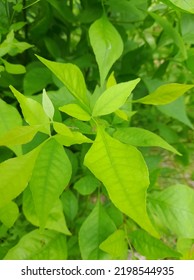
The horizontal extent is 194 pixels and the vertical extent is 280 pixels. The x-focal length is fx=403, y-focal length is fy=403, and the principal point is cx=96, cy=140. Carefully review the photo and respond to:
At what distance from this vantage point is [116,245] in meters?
0.50

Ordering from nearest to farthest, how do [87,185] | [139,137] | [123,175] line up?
1. [123,175]
2. [139,137]
3. [87,185]

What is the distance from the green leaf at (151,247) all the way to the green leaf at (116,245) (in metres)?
0.02

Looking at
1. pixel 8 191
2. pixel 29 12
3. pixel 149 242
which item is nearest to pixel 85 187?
pixel 149 242

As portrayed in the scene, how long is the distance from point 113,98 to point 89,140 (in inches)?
2.0

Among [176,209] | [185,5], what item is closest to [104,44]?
[185,5]

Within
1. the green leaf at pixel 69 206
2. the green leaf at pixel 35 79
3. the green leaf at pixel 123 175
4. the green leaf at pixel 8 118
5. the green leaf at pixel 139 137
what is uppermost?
the green leaf at pixel 123 175

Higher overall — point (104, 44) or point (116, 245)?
point (104, 44)

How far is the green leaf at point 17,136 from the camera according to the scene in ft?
1.12

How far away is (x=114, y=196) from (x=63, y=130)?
0.26ft

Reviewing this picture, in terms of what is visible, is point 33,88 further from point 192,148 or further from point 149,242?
point 192,148

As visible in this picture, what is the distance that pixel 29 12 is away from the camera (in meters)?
0.73

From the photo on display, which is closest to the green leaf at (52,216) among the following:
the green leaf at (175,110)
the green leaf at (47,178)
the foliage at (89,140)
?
the foliage at (89,140)

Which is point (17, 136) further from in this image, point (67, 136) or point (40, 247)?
point (40, 247)

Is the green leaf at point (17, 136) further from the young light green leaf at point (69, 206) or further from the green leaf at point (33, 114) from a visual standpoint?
the young light green leaf at point (69, 206)
